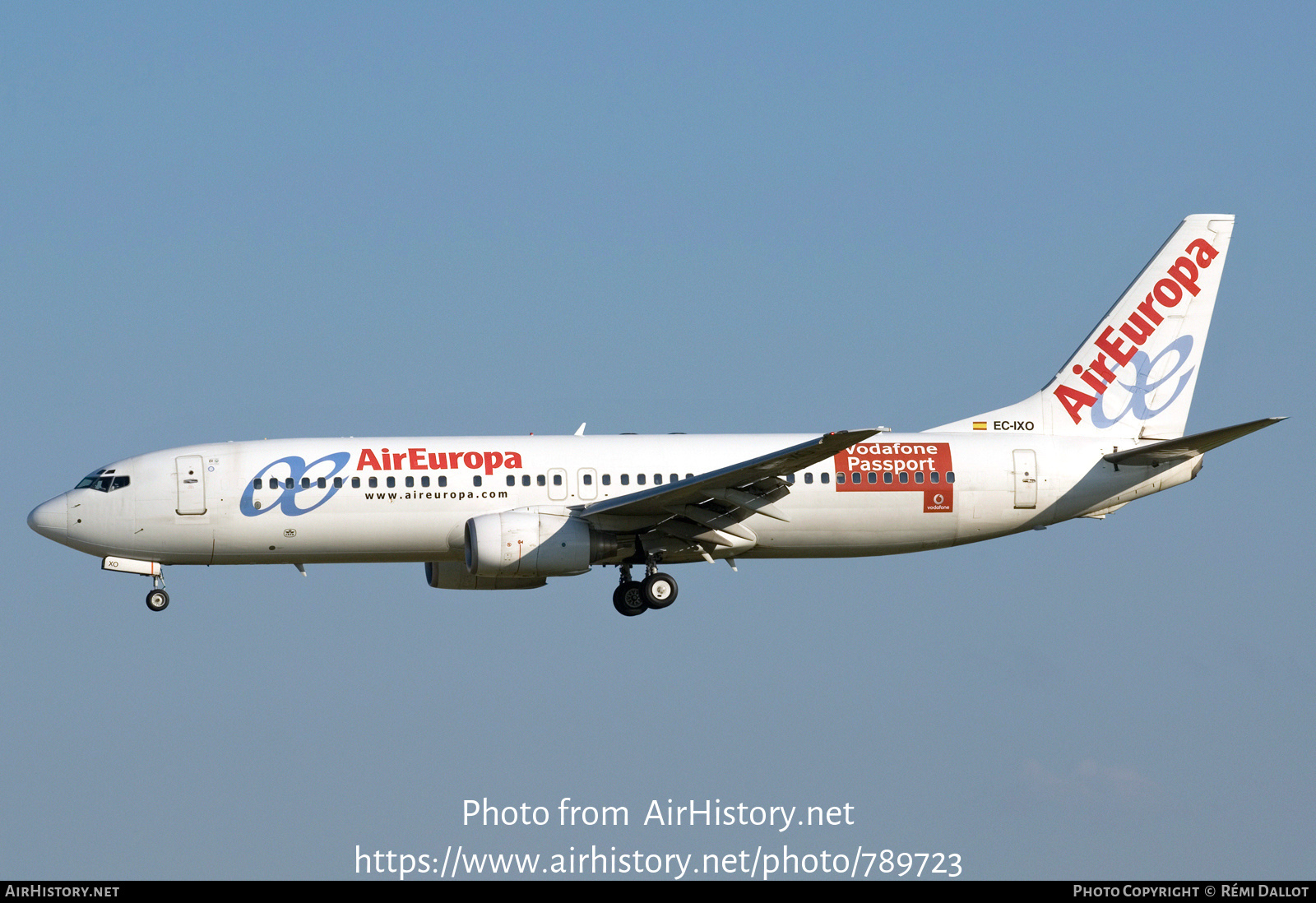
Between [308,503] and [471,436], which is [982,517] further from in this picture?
[308,503]

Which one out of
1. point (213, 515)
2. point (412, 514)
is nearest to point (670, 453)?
point (412, 514)

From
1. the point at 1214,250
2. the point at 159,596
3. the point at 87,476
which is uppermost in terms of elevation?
the point at 1214,250

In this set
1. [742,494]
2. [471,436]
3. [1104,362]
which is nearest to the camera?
[742,494]

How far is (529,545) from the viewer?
3838 centimetres

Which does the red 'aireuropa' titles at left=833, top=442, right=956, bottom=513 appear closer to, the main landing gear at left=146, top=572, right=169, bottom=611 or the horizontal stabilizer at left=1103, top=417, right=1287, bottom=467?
the horizontal stabilizer at left=1103, top=417, right=1287, bottom=467

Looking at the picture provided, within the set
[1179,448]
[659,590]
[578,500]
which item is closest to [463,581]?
[578,500]

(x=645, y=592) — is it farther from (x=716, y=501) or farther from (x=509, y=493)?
(x=509, y=493)

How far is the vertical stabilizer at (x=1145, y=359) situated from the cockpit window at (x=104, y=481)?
20878 mm

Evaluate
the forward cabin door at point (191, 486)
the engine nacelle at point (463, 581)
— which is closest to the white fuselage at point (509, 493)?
the forward cabin door at point (191, 486)

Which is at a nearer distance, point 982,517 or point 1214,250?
point 982,517

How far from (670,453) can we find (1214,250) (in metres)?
16.5

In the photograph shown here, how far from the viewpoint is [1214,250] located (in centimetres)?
4541

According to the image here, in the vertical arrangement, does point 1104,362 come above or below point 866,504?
above

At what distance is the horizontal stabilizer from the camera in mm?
38781
